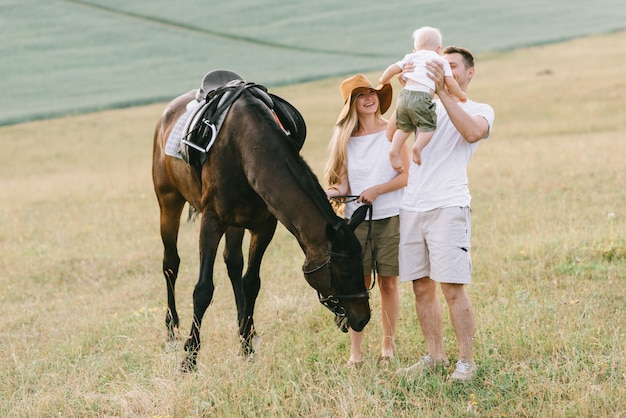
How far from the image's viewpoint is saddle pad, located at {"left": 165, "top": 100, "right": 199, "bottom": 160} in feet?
19.7

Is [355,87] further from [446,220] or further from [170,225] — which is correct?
[170,225]

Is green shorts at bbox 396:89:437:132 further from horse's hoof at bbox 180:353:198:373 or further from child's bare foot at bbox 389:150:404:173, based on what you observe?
horse's hoof at bbox 180:353:198:373

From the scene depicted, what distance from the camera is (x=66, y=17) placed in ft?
156

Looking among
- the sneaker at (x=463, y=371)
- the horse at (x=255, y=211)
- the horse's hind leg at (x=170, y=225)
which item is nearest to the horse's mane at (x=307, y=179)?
the horse at (x=255, y=211)

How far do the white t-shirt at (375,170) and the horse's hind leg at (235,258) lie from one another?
1.37 m

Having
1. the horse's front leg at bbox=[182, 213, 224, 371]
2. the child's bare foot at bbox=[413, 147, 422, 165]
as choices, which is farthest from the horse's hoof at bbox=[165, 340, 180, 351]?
the child's bare foot at bbox=[413, 147, 422, 165]

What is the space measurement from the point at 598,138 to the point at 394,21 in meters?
33.3

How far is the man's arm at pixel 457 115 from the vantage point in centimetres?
423

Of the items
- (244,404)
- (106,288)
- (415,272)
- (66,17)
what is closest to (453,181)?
(415,272)

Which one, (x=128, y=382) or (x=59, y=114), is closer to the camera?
(x=128, y=382)

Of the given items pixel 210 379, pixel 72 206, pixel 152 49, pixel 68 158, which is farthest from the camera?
pixel 152 49

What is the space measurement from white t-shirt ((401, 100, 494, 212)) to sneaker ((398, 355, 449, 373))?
1.03 meters

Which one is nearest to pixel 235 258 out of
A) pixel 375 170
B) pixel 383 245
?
pixel 383 245

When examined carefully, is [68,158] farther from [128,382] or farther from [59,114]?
[128,382]
